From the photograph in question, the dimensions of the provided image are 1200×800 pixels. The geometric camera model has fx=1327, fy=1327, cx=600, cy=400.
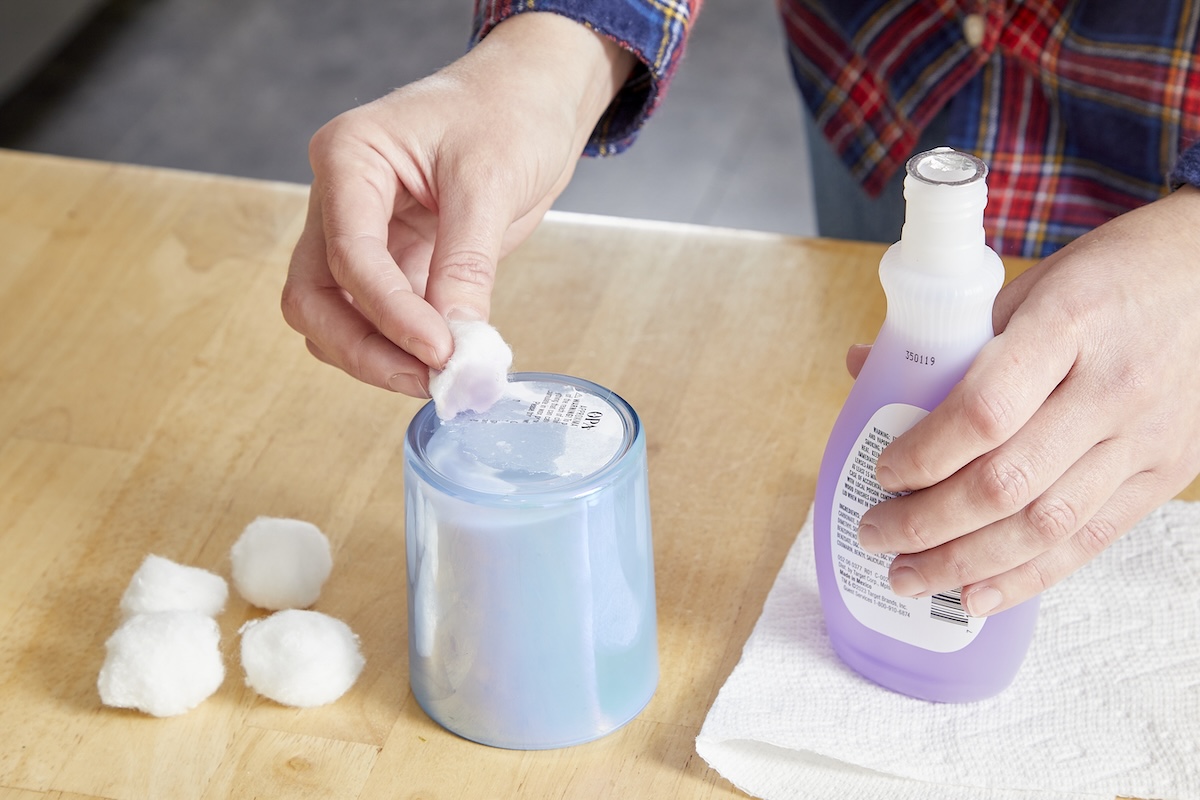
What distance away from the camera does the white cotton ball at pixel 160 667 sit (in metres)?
0.59

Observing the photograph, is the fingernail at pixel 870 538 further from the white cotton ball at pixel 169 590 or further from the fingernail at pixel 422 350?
the white cotton ball at pixel 169 590

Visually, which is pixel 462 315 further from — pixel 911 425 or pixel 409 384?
pixel 911 425

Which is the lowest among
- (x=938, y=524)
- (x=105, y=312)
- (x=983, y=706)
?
(x=105, y=312)

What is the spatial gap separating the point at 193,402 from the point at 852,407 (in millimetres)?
421

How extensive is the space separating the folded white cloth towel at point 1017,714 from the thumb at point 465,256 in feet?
0.69

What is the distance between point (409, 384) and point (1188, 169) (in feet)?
1.25

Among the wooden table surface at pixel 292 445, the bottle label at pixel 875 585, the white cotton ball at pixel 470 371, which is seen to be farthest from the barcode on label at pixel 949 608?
the white cotton ball at pixel 470 371

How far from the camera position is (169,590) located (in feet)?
2.10

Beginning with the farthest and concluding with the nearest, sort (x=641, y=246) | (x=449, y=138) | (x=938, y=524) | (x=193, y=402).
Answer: (x=641, y=246) → (x=193, y=402) → (x=449, y=138) → (x=938, y=524)

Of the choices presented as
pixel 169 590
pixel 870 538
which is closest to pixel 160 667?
pixel 169 590

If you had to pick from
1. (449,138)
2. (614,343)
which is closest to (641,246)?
(614,343)

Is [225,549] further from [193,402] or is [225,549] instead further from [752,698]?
[752,698]

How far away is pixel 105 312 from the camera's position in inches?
34.3

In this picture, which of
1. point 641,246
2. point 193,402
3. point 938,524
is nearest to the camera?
point 938,524
